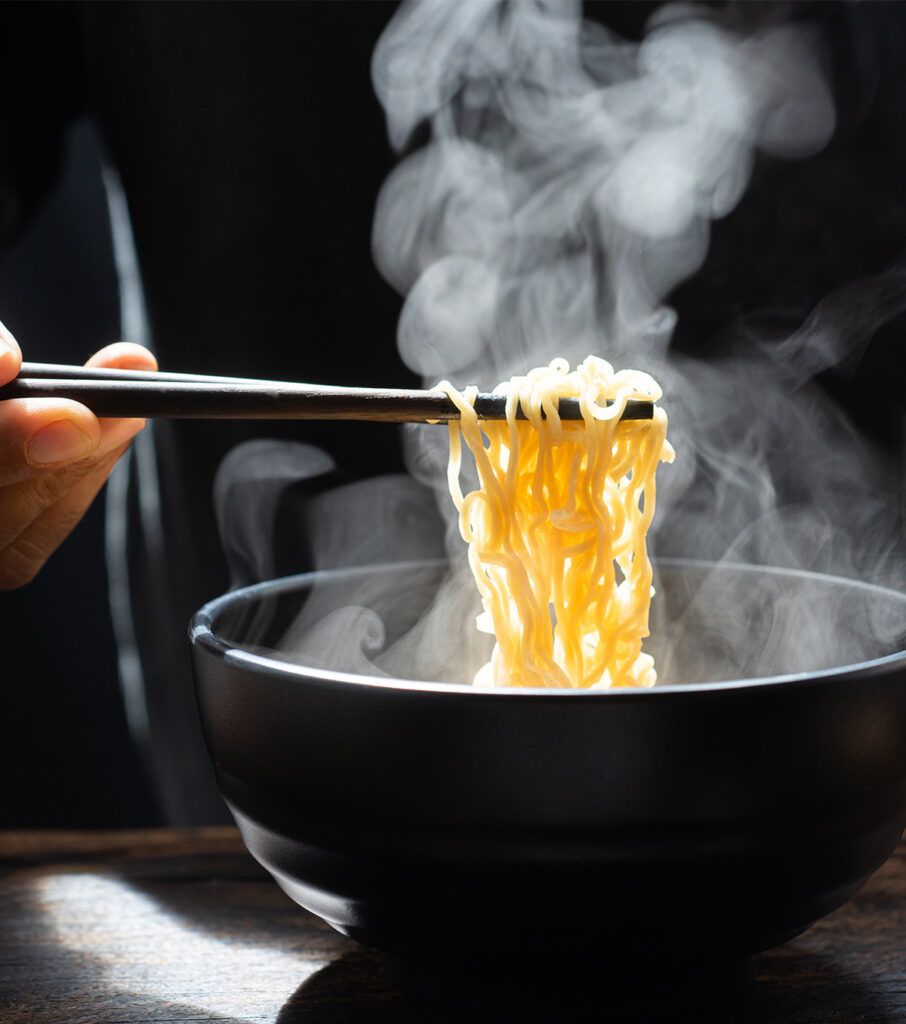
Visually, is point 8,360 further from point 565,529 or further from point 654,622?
point 654,622

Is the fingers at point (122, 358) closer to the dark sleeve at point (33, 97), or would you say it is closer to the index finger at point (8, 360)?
the index finger at point (8, 360)

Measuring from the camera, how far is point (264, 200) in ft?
4.52

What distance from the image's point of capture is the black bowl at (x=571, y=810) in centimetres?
58

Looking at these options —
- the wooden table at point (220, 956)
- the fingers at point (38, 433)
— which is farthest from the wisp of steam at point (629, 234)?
the fingers at point (38, 433)

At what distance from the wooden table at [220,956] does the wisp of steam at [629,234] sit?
54 cm

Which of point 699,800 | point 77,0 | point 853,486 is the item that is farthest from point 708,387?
point 77,0

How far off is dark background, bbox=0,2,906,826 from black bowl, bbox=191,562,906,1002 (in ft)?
2.68

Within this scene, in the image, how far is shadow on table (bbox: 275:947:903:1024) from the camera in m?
0.69

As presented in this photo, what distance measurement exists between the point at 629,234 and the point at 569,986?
3.46 ft

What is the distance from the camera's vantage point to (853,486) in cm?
138

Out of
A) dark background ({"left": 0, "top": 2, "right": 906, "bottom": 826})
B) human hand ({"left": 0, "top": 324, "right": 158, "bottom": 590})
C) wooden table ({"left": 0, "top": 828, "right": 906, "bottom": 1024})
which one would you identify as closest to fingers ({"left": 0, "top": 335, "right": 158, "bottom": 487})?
human hand ({"left": 0, "top": 324, "right": 158, "bottom": 590})

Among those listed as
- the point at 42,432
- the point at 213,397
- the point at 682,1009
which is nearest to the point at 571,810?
the point at 682,1009

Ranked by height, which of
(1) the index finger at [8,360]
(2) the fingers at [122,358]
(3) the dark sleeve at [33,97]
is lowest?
(2) the fingers at [122,358]

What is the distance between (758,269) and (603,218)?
23cm
